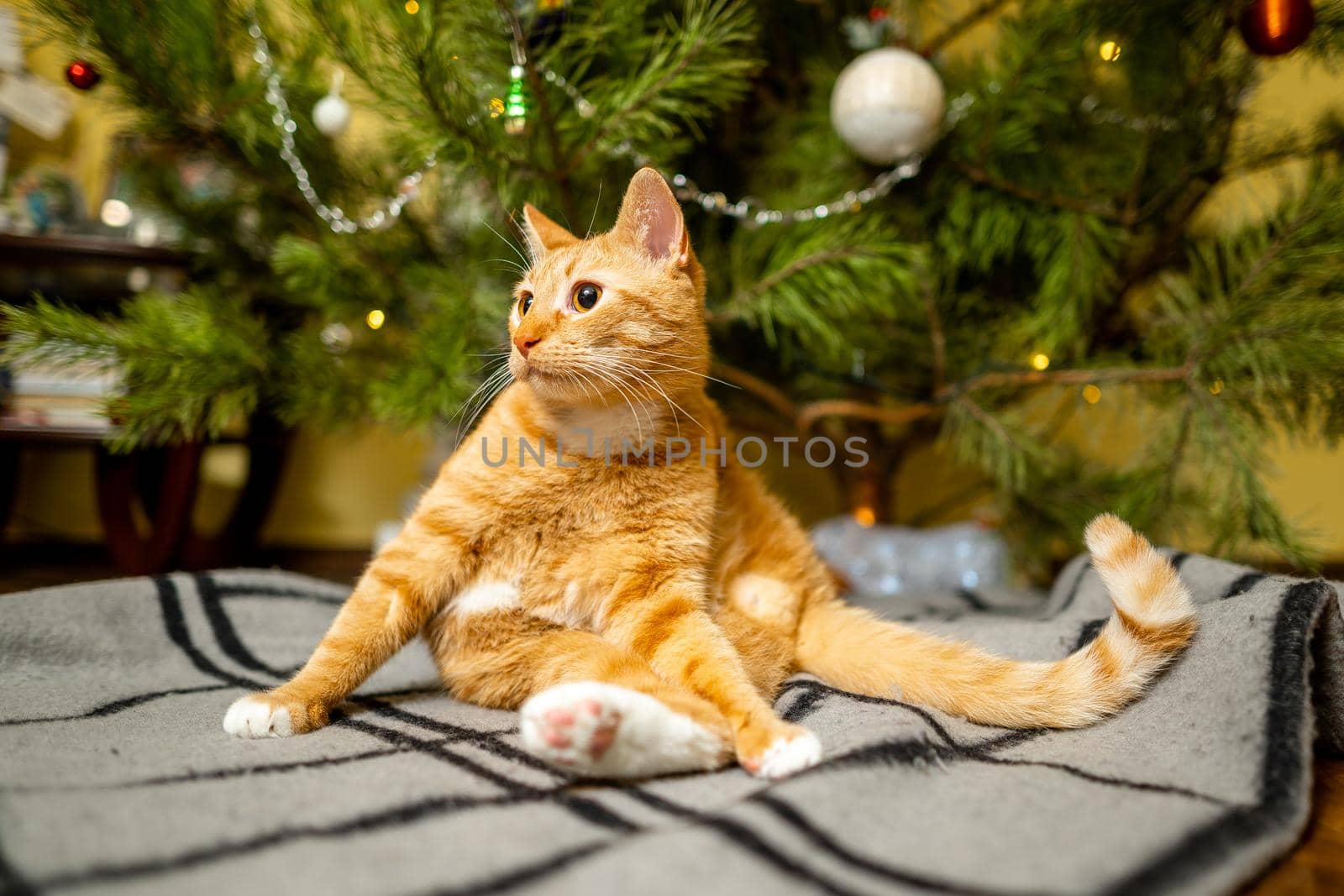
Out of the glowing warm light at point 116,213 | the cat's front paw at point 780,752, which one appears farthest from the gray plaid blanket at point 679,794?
the glowing warm light at point 116,213

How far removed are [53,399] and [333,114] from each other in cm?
89

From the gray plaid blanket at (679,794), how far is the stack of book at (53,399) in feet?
2.17

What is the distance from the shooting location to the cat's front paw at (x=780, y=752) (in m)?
0.63

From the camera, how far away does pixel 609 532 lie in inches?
33.2

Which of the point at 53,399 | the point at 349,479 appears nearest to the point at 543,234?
the point at 53,399

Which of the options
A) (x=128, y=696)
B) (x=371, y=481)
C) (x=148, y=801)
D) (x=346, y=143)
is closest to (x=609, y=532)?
(x=148, y=801)

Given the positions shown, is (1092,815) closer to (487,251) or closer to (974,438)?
(974,438)

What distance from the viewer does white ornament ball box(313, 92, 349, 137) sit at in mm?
1136

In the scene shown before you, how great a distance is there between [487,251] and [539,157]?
12.3 inches

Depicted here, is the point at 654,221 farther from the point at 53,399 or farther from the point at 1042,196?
the point at 53,399

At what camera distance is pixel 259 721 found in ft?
2.36

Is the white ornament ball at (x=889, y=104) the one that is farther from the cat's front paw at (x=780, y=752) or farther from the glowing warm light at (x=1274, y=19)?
the cat's front paw at (x=780, y=752)

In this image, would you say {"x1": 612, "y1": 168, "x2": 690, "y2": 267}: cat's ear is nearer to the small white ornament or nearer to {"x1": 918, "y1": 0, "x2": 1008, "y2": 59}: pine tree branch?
the small white ornament

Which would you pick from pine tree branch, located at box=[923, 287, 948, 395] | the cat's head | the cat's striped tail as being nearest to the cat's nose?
the cat's head
